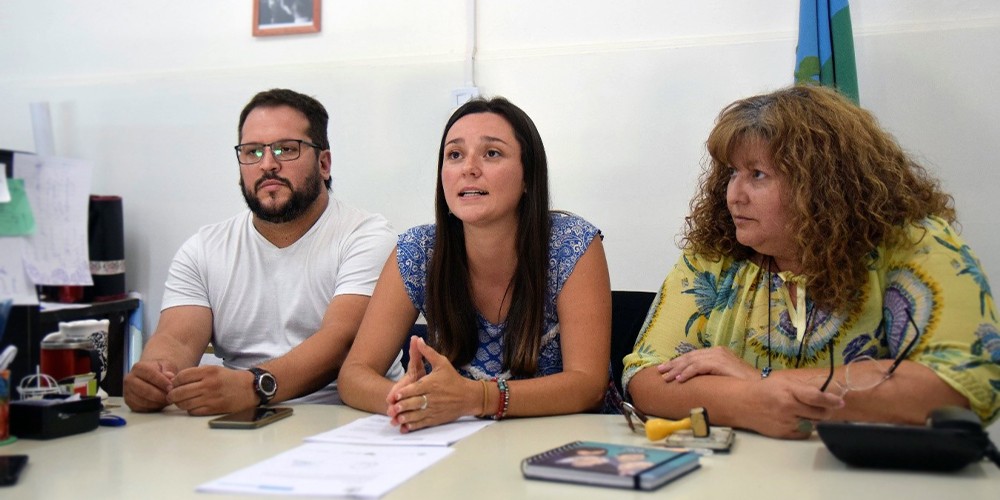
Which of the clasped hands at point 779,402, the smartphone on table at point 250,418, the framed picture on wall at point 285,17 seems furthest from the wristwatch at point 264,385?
the framed picture on wall at point 285,17

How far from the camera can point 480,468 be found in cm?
128

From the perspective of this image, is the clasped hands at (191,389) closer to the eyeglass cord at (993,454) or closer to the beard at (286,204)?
the beard at (286,204)

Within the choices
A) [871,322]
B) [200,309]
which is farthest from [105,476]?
[871,322]

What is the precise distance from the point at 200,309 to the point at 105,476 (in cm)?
120

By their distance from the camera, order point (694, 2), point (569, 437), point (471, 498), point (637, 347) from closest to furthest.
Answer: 1. point (471, 498)
2. point (569, 437)
3. point (637, 347)
4. point (694, 2)

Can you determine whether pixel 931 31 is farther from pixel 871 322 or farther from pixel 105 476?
pixel 105 476

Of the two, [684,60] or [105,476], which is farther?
[684,60]

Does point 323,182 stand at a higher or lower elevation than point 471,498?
higher

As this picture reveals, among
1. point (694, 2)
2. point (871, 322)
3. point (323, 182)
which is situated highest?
point (694, 2)

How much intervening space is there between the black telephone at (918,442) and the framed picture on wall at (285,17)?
270cm

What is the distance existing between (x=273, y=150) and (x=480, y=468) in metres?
1.52

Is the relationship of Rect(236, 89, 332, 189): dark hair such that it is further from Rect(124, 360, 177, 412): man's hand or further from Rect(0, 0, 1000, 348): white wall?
Rect(124, 360, 177, 412): man's hand

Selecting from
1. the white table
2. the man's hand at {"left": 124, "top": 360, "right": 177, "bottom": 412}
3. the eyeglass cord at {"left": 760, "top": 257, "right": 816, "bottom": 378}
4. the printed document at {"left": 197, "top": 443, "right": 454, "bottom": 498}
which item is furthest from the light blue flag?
the man's hand at {"left": 124, "top": 360, "right": 177, "bottom": 412}

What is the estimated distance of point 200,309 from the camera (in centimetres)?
244
